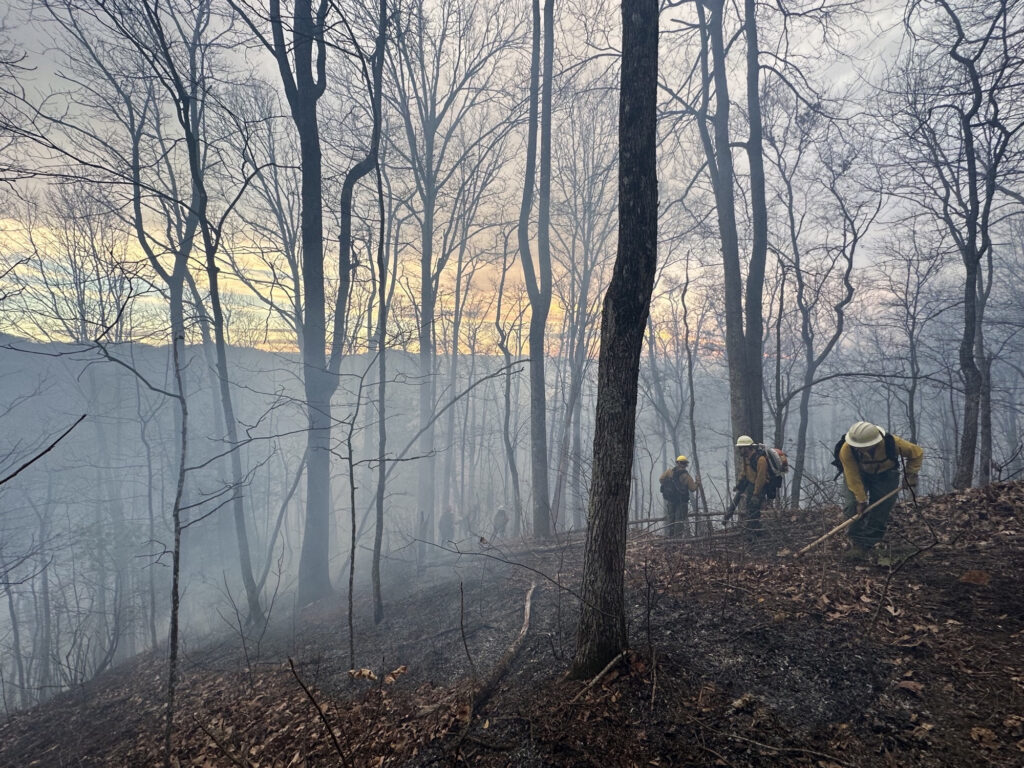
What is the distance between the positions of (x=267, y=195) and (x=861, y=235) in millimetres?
18579

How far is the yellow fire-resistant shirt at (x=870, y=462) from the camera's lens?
5707 mm

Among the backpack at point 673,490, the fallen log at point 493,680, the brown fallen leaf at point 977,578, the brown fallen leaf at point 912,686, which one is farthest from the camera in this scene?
the backpack at point 673,490

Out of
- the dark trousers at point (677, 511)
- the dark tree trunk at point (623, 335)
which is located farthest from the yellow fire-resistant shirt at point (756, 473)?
the dark tree trunk at point (623, 335)

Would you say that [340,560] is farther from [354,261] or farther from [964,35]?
[964,35]

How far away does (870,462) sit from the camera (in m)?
5.81

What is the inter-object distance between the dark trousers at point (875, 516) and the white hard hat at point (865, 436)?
440mm

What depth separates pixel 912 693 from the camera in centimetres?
329

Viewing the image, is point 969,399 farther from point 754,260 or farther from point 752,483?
point 752,483

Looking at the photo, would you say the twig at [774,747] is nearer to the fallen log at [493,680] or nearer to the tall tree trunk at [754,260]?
the fallen log at [493,680]

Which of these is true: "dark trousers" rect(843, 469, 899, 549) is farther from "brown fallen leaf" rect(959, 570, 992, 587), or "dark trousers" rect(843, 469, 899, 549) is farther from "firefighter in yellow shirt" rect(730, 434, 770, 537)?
"firefighter in yellow shirt" rect(730, 434, 770, 537)

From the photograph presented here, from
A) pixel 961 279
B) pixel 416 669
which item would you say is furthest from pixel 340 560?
pixel 961 279

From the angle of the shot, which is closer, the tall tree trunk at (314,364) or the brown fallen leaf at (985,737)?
the brown fallen leaf at (985,737)

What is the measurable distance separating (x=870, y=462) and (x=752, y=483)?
6.06 ft

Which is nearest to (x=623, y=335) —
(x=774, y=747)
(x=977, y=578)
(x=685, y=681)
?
(x=685, y=681)
